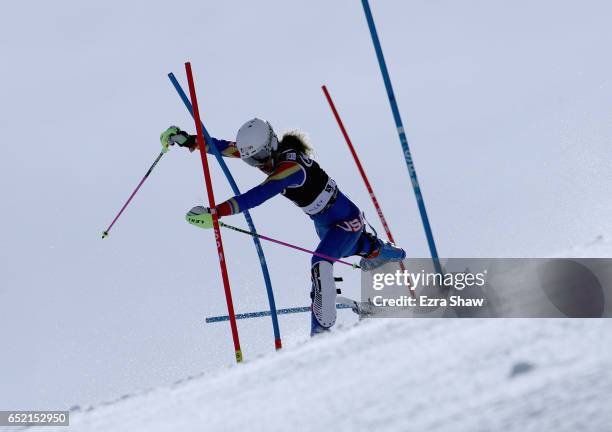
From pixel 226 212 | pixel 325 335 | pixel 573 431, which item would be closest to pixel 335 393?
pixel 573 431

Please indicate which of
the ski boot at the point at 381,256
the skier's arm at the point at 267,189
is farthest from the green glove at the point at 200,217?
the ski boot at the point at 381,256

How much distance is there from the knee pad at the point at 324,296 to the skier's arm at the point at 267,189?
0.81m

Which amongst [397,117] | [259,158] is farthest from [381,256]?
[259,158]

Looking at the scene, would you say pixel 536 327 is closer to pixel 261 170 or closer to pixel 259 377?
pixel 259 377

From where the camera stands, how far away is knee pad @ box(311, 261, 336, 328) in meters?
7.19

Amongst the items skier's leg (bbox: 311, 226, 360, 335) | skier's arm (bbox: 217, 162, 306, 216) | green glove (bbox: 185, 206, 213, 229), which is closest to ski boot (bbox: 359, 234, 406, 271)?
skier's leg (bbox: 311, 226, 360, 335)

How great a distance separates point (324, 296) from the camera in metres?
7.18

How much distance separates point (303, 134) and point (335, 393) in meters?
5.06

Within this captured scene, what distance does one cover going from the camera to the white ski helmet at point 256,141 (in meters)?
7.40

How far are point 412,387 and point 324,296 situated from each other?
14.3 feet

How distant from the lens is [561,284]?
13.0ft

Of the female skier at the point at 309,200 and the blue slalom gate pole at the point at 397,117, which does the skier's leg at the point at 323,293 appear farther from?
the blue slalom gate pole at the point at 397,117

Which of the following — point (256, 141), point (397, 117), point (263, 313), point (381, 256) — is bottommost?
point (263, 313)

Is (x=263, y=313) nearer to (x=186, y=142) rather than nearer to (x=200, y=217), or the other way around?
(x=186, y=142)
